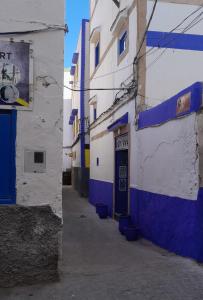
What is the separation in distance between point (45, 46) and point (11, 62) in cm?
55

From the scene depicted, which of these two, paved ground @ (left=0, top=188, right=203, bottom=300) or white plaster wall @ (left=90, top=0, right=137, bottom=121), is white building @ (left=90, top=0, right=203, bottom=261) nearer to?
white plaster wall @ (left=90, top=0, right=137, bottom=121)

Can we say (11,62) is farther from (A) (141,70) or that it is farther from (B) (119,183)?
(B) (119,183)

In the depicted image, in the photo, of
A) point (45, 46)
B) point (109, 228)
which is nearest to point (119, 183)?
point (109, 228)

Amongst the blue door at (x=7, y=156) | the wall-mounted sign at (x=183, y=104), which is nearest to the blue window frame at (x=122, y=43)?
the wall-mounted sign at (x=183, y=104)

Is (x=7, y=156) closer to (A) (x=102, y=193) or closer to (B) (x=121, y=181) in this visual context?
(B) (x=121, y=181)

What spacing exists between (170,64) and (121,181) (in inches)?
165

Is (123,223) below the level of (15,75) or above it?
below

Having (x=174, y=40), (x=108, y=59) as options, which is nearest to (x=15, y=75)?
(x=174, y=40)

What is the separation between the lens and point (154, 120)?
9.48 m

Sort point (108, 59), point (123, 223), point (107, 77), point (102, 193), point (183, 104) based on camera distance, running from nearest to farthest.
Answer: point (183, 104)
point (123, 223)
point (108, 59)
point (107, 77)
point (102, 193)

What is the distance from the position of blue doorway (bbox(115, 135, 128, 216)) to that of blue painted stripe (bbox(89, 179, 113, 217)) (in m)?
0.67

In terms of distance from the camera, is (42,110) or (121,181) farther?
(121,181)

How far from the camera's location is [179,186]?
7852mm

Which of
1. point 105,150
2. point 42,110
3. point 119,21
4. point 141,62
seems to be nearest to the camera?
point 42,110
